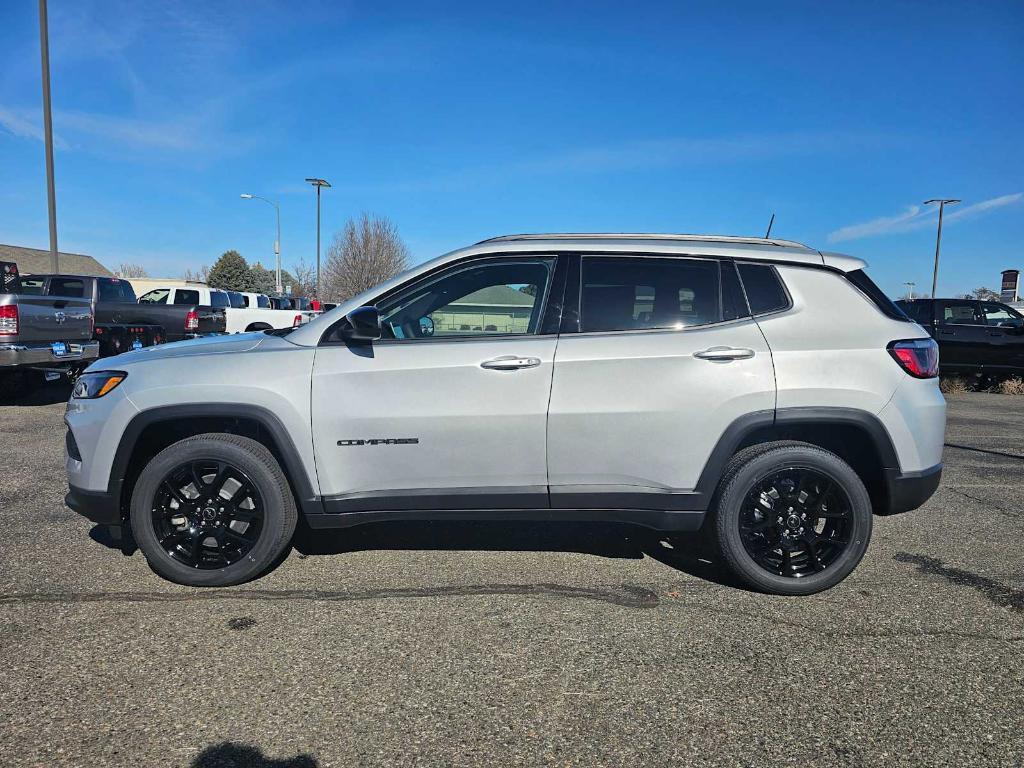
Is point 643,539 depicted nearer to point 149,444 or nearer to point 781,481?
point 781,481

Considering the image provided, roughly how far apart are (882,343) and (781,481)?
86 centimetres

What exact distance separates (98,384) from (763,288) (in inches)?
Answer: 137

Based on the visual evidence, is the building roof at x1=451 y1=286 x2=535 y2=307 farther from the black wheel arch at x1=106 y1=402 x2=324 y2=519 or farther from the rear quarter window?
the rear quarter window

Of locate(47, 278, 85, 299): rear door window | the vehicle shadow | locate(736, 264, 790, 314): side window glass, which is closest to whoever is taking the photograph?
locate(736, 264, 790, 314): side window glass

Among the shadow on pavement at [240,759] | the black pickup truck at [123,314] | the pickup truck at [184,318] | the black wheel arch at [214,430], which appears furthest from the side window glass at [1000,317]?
the pickup truck at [184,318]

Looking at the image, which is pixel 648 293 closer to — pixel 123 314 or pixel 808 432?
pixel 808 432

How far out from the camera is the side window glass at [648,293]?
355 cm

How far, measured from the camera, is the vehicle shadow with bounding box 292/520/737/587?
13.4 feet

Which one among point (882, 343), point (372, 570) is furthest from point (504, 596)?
point (882, 343)

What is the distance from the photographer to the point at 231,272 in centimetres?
8781

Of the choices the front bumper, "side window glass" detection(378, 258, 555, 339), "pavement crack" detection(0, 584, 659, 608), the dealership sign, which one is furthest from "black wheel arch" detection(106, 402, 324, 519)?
the dealership sign

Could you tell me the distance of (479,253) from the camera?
12.1ft

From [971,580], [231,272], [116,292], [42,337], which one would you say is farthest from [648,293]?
[231,272]

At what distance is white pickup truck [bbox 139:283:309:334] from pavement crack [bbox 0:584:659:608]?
36.7 feet
